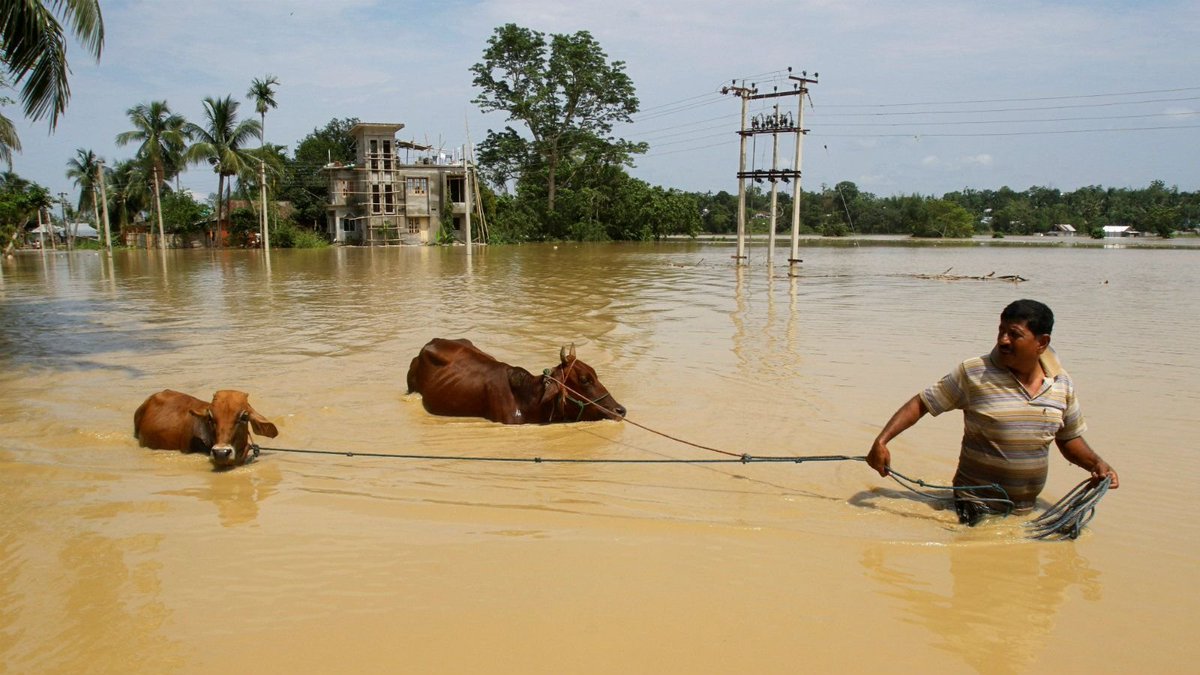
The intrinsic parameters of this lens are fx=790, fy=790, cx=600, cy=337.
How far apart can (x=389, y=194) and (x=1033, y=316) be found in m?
52.9

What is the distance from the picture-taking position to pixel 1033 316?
13.4 feet

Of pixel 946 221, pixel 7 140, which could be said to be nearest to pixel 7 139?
pixel 7 140

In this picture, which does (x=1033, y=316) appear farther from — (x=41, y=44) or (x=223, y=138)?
(x=223, y=138)

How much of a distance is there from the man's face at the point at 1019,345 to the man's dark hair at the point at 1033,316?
0.02 meters

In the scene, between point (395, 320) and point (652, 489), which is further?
point (395, 320)

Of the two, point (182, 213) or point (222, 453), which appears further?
point (182, 213)

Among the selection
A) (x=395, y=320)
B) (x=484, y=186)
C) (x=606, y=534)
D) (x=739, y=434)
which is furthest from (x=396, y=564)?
(x=484, y=186)

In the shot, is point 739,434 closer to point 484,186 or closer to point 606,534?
point 606,534

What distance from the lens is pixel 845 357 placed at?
1062cm

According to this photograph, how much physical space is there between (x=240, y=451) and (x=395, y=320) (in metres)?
9.02

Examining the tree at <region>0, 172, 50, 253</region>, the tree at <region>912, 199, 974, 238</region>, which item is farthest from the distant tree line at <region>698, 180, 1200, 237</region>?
the tree at <region>0, 172, 50, 253</region>

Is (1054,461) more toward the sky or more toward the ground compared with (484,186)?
more toward the ground

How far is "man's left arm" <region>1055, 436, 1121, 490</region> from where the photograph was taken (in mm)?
4324

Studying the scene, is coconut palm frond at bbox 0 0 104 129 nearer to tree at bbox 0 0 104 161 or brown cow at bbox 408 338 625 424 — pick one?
tree at bbox 0 0 104 161
